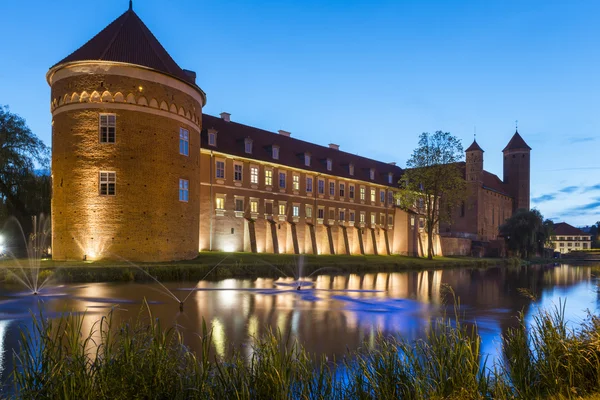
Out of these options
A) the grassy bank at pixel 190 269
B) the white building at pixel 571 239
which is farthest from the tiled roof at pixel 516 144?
the grassy bank at pixel 190 269

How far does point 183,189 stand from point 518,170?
270ft

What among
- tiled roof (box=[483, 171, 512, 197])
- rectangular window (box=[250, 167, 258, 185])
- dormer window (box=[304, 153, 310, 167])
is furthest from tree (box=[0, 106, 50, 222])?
tiled roof (box=[483, 171, 512, 197])

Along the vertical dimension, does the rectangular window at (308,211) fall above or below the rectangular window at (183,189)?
below

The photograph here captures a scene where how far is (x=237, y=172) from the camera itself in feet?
140

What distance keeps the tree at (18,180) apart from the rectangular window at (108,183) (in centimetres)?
1061

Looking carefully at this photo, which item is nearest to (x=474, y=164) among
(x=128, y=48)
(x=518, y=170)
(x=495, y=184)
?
(x=495, y=184)

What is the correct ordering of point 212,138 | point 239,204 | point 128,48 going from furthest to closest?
point 239,204 → point 212,138 → point 128,48

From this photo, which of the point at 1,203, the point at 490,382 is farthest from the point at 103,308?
the point at 1,203

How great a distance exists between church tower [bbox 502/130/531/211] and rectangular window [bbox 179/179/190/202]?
266ft

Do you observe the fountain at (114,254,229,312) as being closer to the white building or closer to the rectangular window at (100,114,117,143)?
the rectangular window at (100,114,117,143)

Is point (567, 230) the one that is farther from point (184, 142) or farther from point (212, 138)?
point (184, 142)

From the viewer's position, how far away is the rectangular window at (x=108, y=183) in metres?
27.5

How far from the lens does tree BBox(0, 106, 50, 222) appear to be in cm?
3500

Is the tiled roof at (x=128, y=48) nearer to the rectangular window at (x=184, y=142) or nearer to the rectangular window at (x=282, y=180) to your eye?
the rectangular window at (x=184, y=142)
